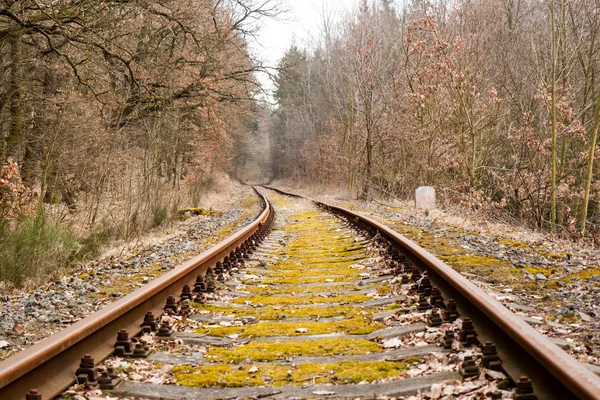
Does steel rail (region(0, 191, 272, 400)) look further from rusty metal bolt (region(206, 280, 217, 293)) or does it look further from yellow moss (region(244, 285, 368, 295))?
yellow moss (region(244, 285, 368, 295))

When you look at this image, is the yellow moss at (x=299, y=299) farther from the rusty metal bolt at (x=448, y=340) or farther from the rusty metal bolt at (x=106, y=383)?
the rusty metal bolt at (x=106, y=383)

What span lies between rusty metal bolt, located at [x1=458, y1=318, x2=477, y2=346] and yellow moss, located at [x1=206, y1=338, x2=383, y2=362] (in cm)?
56

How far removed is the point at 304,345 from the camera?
423 cm

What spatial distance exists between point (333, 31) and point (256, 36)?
17.6 meters

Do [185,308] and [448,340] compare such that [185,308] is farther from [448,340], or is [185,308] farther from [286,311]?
[448,340]

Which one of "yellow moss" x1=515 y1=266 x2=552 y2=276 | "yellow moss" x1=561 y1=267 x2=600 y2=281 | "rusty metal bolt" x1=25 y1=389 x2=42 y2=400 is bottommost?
"rusty metal bolt" x1=25 y1=389 x2=42 y2=400

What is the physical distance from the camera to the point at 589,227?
16.8 metres

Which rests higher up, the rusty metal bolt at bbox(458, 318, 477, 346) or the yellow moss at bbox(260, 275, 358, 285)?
the rusty metal bolt at bbox(458, 318, 477, 346)

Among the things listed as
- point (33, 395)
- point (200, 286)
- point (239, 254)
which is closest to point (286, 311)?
point (200, 286)

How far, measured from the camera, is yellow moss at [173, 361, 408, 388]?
350 centimetres

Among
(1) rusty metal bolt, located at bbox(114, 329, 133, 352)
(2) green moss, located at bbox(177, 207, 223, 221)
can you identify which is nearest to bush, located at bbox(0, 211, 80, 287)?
(1) rusty metal bolt, located at bbox(114, 329, 133, 352)

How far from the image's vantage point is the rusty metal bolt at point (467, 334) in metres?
3.78

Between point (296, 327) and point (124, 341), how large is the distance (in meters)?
1.37

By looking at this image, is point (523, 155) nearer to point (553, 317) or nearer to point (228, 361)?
point (553, 317)
